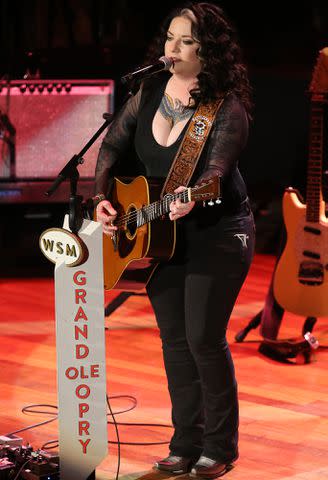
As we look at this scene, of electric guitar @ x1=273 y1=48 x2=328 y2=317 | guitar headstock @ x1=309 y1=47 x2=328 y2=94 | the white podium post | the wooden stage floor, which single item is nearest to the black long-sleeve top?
the white podium post

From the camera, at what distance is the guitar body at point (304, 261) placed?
5.50 metres

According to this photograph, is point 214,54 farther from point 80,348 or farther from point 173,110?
point 80,348

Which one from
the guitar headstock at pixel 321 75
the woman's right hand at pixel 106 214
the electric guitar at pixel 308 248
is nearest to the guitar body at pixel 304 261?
the electric guitar at pixel 308 248

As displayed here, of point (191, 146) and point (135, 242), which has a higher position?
point (191, 146)

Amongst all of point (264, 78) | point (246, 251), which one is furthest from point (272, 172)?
point (246, 251)

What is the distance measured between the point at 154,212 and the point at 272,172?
5.88 metres

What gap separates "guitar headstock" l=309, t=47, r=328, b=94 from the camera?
5.17m

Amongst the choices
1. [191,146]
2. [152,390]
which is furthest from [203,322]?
[152,390]

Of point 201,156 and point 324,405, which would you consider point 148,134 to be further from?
point 324,405

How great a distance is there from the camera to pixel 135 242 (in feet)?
12.0

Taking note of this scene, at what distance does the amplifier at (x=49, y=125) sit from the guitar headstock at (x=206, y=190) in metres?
4.09

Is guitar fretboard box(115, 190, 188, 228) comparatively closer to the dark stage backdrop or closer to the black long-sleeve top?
the black long-sleeve top

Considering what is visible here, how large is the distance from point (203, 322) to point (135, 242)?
38 centimetres

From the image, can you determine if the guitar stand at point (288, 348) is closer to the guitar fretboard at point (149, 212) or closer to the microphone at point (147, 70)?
the guitar fretboard at point (149, 212)
